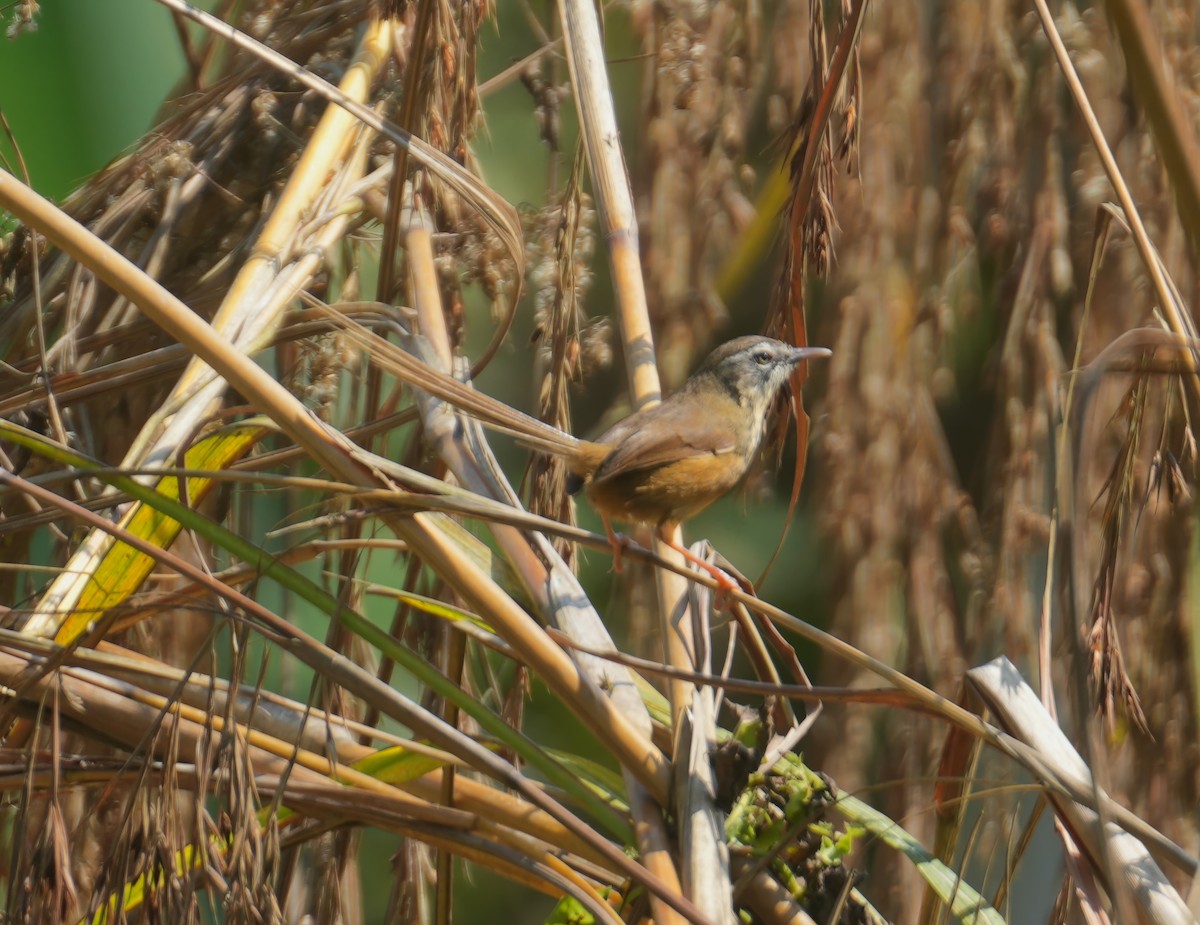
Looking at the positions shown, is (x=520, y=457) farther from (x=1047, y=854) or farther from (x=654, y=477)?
(x=1047, y=854)

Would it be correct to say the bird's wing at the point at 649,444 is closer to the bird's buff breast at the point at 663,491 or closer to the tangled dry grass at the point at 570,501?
the bird's buff breast at the point at 663,491

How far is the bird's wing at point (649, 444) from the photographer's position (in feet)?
7.76

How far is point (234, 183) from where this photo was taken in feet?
8.30

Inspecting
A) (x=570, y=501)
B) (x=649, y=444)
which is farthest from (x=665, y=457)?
(x=570, y=501)

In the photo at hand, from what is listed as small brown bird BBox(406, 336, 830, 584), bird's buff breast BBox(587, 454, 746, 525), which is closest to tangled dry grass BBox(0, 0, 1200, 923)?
small brown bird BBox(406, 336, 830, 584)

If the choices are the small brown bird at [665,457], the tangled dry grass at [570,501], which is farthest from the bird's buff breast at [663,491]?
the tangled dry grass at [570,501]

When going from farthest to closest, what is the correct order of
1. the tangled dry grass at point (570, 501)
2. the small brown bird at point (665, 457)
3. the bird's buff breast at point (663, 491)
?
the bird's buff breast at point (663, 491), the small brown bird at point (665, 457), the tangled dry grass at point (570, 501)

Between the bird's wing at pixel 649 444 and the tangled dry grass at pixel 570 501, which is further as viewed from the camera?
the bird's wing at pixel 649 444

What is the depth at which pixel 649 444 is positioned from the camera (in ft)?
7.84

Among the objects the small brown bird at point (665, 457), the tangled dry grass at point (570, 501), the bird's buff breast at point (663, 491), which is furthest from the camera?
the bird's buff breast at point (663, 491)

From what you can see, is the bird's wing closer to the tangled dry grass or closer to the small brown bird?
the small brown bird

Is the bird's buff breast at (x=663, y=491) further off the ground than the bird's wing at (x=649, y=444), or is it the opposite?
the bird's wing at (x=649, y=444)

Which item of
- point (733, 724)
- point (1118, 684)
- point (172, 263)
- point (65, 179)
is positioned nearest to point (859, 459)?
point (733, 724)

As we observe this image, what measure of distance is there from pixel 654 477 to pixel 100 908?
1355 mm
